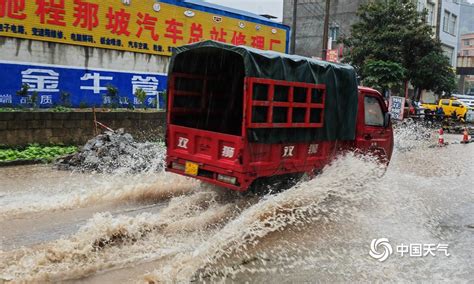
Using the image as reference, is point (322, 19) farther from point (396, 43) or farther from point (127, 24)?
point (127, 24)

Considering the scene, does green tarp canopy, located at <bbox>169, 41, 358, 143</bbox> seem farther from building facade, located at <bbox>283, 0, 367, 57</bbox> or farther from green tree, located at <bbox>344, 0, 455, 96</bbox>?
building facade, located at <bbox>283, 0, 367, 57</bbox>

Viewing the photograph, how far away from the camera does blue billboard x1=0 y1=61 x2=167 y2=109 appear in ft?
42.1

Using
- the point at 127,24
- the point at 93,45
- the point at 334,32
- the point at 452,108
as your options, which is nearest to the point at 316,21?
the point at 334,32

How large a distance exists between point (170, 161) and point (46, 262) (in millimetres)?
2953

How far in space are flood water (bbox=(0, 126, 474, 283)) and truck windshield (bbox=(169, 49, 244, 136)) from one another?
118 cm

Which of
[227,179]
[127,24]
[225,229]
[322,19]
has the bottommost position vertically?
[225,229]

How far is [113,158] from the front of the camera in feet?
35.9

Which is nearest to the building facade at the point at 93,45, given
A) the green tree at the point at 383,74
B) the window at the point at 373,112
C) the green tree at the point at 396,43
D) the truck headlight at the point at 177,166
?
the truck headlight at the point at 177,166

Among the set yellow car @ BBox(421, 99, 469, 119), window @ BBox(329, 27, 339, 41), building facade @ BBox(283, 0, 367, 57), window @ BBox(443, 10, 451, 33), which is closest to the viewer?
yellow car @ BBox(421, 99, 469, 119)

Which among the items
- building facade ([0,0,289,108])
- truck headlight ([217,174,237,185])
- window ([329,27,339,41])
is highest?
window ([329,27,339,41])

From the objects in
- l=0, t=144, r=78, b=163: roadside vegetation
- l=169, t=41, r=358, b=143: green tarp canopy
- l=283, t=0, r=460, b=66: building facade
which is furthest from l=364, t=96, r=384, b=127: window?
l=283, t=0, r=460, b=66: building facade

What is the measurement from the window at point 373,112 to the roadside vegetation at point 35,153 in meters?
7.31

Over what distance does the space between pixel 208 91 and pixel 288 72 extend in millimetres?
1815

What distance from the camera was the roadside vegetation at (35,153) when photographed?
11109 millimetres
